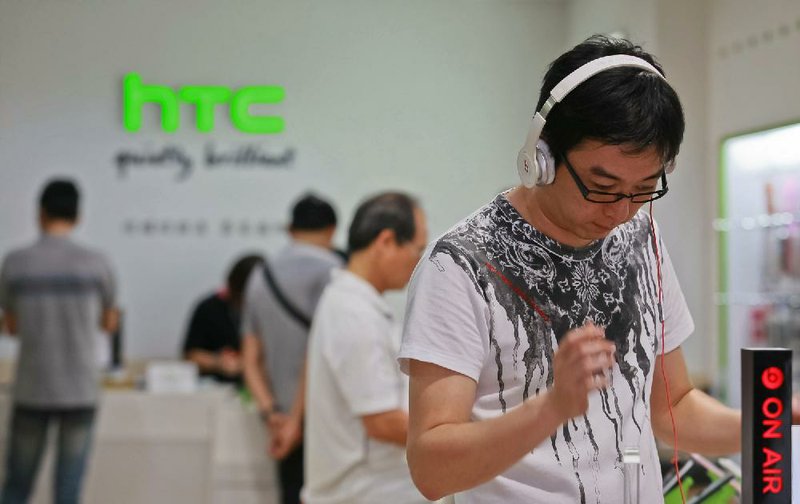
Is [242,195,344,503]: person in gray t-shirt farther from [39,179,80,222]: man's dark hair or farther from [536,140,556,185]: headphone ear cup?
[536,140,556,185]: headphone ear cup

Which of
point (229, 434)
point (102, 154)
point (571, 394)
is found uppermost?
point (102, 154)

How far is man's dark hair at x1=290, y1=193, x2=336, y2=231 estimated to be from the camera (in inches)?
183

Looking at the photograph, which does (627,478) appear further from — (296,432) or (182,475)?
(182,475)

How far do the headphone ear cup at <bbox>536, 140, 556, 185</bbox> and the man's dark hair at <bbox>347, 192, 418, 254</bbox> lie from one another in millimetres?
1555

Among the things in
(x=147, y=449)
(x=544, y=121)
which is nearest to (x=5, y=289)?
(x=147, y=449)

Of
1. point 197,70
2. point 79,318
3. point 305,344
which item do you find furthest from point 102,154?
point 305,344

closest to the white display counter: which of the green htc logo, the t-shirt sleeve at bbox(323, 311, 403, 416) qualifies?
the green htc logo

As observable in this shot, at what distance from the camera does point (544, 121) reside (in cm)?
149

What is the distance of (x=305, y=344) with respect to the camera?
14.5ft

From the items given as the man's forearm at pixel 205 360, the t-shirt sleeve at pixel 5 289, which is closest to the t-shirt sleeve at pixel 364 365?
the t-shirt sleeve at pixel 5 289

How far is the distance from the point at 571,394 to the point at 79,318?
4.38m

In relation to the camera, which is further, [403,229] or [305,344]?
[305,344]

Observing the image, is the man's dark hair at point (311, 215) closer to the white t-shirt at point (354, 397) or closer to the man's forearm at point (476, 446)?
the white t-shirt at point (354, 397)

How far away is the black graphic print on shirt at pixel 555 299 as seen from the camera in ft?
4.99
